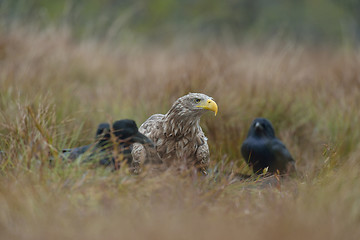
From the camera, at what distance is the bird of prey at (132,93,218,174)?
11.5 feet

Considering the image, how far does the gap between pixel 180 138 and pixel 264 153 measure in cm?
104

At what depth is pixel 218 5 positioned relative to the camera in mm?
15617

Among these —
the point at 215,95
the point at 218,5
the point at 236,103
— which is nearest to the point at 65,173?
the point at 215,95

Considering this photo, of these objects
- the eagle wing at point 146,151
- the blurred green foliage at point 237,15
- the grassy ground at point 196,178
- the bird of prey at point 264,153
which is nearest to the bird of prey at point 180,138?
the eagle wing at point 146,151

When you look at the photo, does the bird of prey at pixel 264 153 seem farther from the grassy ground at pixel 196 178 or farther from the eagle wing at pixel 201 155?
the eagle wing at pixel 201 155

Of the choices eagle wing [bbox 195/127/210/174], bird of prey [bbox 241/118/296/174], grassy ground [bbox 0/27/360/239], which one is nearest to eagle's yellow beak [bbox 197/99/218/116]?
eagle wing [bbox 195/127/210/174]

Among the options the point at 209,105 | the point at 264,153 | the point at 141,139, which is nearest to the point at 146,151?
the point at 141,139

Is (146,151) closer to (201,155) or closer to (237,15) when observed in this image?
(201,155)

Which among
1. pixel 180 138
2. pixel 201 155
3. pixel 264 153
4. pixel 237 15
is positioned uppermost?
pixel 237 15

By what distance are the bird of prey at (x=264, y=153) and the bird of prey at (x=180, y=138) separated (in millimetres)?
734

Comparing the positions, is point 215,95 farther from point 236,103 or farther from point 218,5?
point 218,5

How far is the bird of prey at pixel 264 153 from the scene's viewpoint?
171 inches

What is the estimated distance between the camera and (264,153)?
438cm

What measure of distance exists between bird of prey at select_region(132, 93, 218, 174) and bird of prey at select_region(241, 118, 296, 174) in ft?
2.41
